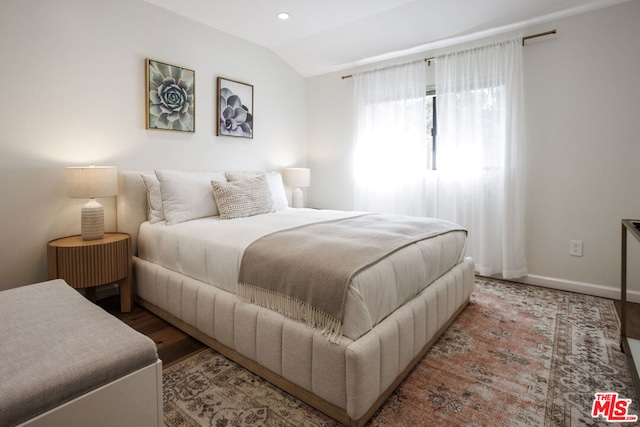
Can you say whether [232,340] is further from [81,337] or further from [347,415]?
[81,337]

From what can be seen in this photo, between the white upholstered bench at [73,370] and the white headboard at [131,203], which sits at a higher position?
the white headboard at [131,203]

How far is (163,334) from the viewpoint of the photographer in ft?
7.50

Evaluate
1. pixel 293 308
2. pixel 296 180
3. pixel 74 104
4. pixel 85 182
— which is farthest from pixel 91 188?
pixel 296 180

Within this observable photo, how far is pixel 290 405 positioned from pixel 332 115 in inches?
150

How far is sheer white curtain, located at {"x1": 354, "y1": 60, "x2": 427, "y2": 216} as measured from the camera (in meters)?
3.83

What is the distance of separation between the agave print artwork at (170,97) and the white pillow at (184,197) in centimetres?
63

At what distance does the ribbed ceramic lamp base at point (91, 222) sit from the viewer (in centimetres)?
246

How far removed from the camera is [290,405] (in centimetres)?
158

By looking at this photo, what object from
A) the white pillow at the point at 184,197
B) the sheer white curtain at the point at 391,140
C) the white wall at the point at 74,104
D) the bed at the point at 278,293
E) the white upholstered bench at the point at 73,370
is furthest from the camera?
the sheer white curtain at the point at 391,140

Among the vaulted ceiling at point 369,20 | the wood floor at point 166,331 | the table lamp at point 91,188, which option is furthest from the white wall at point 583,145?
the table lamp at point 91,188

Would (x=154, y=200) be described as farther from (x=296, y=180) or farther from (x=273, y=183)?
(x=296, y=180)

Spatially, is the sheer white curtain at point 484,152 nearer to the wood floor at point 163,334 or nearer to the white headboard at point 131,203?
the wood floor at point 163,334

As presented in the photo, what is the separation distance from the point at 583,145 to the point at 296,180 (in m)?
2.98

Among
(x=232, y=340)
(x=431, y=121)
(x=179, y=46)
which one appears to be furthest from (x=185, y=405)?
(x=431, y=121)
